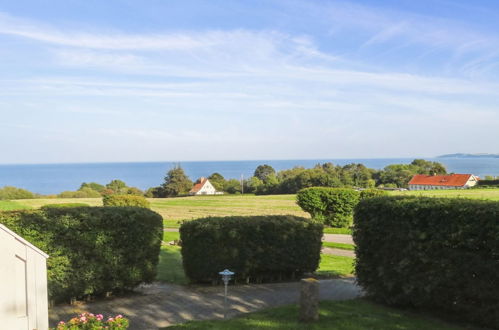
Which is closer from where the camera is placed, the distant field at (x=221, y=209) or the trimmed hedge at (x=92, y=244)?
the trimmed hedge at (x=92, y=244)

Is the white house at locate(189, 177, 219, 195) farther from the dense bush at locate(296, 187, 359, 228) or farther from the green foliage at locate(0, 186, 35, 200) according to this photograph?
the dense bush at locate(296, 187, 359, 228)

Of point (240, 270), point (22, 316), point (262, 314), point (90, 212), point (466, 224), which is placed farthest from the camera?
point (240, 270)

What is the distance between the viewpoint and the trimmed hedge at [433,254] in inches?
278

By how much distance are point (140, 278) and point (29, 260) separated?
18.3 feet

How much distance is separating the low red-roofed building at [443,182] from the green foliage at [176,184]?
48323 mm

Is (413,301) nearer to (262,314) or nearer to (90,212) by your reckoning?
(262,314)

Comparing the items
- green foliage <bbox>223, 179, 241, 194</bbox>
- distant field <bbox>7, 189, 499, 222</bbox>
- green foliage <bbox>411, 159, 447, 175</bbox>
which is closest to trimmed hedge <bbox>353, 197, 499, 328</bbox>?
distant field <bbox>7, 189, 499, 222</bbox>

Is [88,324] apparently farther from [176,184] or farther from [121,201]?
[176,184]

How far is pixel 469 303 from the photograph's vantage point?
732 cm

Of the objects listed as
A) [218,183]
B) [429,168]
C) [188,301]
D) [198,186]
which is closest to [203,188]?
[198,186]

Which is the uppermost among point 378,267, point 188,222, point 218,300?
point 188,222

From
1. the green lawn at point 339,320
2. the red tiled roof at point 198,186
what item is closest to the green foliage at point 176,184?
the red tiled roof at point 198,186

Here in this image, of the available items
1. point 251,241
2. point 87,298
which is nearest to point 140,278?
point 87,298

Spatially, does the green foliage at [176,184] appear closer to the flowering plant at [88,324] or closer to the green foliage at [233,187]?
the green foliage at [233,187]
